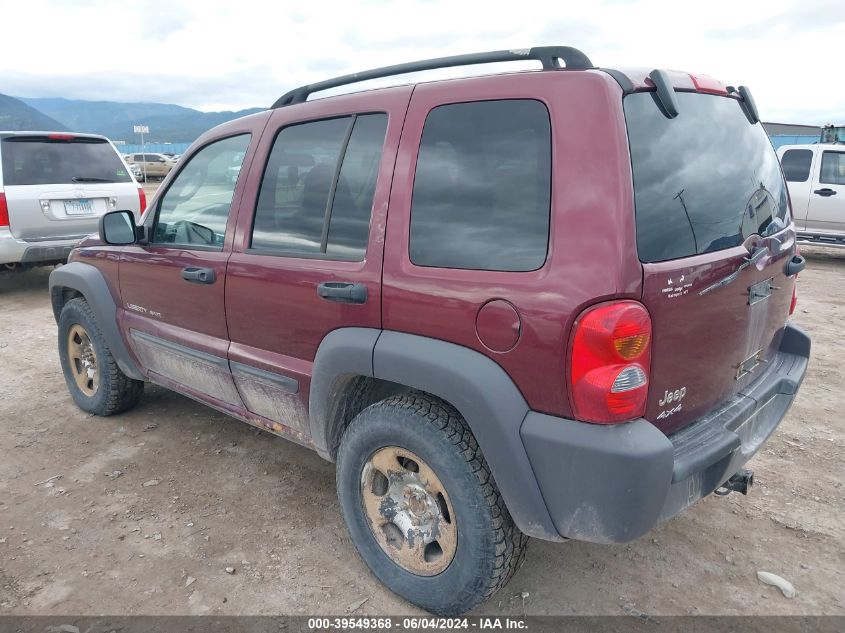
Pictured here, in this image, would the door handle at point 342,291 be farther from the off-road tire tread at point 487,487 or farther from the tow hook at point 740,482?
the tow hook at point 740,482

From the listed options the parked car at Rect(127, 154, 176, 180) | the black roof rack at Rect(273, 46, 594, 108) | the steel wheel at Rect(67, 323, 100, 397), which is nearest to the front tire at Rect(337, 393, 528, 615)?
the black roof rack at Rect(273, 46, 594, 108)

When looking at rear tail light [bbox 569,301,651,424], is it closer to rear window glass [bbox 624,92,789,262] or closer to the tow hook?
rear window glass [bbox 624,92,789,262]

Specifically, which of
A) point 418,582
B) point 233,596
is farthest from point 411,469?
point 233,596

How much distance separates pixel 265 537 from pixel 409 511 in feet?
2.86

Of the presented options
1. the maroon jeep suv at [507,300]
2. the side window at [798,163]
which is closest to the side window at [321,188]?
the maroon jeep suv at [507,300]

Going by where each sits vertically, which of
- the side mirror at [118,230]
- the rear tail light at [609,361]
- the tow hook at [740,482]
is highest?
the side mirror at [118,230]

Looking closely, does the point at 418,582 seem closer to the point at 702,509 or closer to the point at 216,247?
the point at 702,509

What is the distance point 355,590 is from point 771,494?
214 cm

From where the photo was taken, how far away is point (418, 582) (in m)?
2.31

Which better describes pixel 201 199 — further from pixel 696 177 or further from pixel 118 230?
pixel 696 177

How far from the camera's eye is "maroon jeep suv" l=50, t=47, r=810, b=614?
1.81 m

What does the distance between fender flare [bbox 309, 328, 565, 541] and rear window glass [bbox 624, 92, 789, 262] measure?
0.60 meters

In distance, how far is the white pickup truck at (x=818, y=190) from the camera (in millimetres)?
9781

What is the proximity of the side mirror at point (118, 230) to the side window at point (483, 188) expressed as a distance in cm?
192
